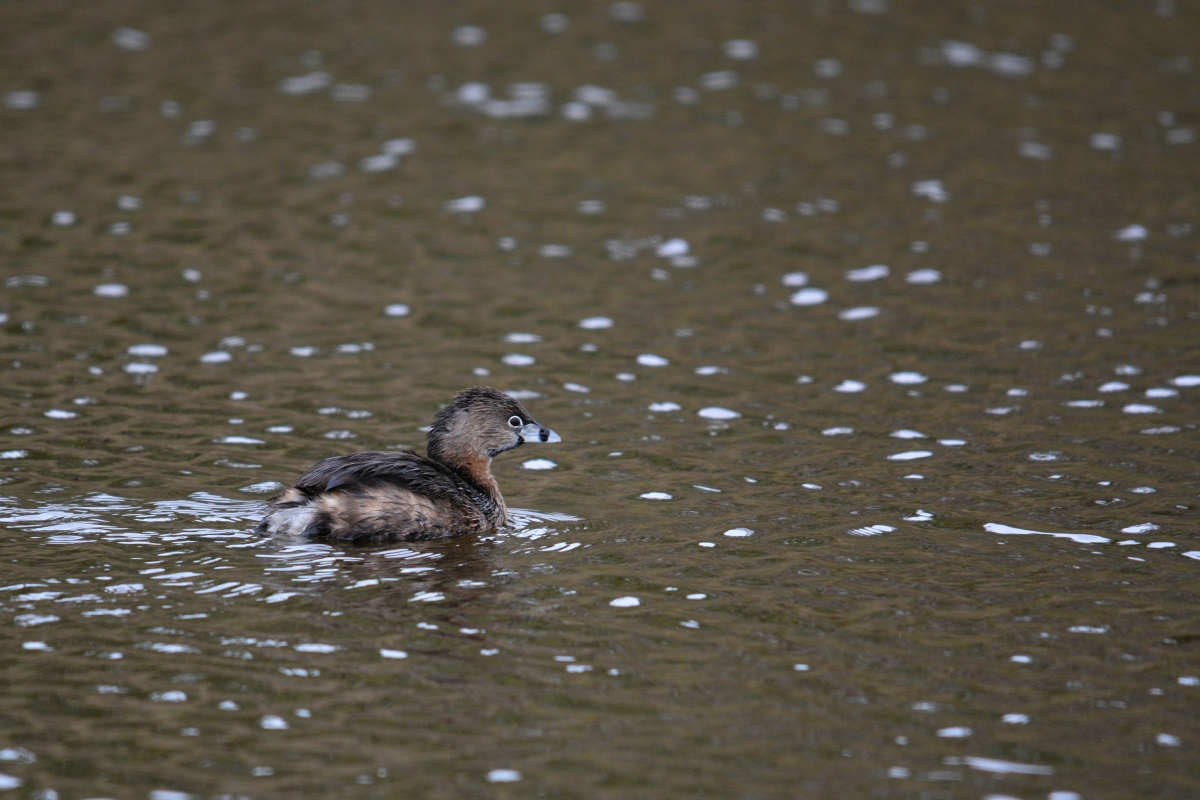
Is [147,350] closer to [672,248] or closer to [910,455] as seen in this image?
[672,248]

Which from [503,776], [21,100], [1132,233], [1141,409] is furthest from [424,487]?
[21,100]

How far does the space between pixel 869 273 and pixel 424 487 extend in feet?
27.3

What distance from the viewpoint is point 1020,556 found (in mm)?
10570

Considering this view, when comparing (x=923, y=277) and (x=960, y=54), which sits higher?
(x=960, y=54)

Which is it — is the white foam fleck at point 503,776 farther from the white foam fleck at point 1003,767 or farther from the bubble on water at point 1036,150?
the bubble on water at point 1036,150

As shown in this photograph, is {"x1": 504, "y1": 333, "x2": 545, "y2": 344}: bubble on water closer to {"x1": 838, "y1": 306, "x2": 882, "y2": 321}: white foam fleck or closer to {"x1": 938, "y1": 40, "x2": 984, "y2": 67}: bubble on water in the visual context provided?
{"x1": 838, "y1": 306, "x2": 882, "y2": 321}: white foam fleck

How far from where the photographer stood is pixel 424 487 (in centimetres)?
1118

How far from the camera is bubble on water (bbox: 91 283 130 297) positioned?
16641 millimetres

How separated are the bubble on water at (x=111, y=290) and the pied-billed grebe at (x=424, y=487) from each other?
6306 millimetres

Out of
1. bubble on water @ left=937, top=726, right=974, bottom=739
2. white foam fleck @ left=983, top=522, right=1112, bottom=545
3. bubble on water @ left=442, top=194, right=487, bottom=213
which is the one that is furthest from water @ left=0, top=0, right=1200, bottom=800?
bubble on water @ left=442, top=194, right=487, bottom=213

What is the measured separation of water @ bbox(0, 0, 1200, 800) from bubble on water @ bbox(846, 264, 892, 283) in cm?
19

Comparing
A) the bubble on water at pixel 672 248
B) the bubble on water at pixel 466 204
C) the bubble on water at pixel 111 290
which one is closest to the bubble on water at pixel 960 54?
the bubble on water at pixel 672 248

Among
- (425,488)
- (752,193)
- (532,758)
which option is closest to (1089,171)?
(752,193)

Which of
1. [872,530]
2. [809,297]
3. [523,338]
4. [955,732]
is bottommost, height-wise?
[955,732]
